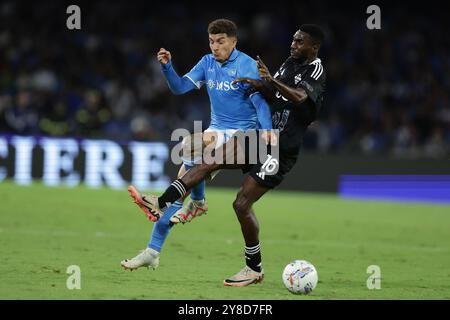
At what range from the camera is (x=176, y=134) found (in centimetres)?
2100

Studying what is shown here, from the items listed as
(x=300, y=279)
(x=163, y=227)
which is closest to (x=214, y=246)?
(x=163, y=227)

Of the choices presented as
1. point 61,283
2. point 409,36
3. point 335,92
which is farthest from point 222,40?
point 409,36

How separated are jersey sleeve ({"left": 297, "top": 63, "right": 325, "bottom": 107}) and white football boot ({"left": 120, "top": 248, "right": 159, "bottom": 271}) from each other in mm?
2389

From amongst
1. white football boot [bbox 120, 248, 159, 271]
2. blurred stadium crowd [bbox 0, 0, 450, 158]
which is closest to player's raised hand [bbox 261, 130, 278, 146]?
white football boot [bbox 120, 248, 159, 271]

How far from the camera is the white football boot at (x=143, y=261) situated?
9.16 meters

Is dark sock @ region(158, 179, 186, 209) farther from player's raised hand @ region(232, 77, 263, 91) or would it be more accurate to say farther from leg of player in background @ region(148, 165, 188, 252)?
player's raised hand @ region(232, 77, 263, 91)

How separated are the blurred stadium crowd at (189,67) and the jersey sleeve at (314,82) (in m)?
11.6

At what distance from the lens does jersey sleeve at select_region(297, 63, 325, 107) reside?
8898 millimetres

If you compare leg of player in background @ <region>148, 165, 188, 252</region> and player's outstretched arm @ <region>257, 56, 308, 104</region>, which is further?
leg of player in background @ <region>148, 165, 188, 252</region>

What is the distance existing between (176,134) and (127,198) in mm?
3134

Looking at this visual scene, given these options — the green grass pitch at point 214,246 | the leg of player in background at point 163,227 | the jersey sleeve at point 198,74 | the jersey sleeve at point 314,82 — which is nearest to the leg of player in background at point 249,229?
the green grass pitch at point 214,246

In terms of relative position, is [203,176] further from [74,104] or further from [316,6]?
[316,6]

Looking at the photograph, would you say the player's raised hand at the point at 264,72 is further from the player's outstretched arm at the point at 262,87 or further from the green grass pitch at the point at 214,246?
the green grass pitch at the point at 214,246

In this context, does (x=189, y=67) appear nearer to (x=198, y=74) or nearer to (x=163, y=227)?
(x=198, y=74)
